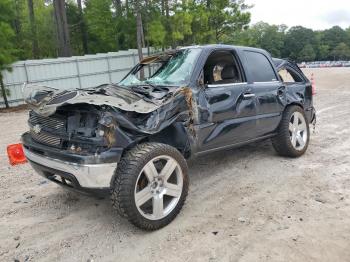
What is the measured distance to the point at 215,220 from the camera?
3875 mm

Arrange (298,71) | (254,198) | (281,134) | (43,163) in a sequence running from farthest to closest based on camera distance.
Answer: (298,71) → (281,134) → (254,198) → (43,163)

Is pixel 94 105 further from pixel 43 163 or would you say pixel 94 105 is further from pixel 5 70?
pixel 5 70

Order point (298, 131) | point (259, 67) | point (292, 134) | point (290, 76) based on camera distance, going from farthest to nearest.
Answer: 1. point (290, 76)
2. point (298, 131)
3. point (292, 134)
4. point (259, 67)

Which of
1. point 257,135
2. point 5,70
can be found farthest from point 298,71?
point 5,70

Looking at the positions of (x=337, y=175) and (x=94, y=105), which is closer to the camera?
(x=94, y=105)

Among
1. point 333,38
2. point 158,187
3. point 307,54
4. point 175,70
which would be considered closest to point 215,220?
point 158,187

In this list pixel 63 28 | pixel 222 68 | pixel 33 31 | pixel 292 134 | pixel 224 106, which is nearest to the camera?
pixel 224 106

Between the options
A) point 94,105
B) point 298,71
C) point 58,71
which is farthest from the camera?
point 58,71

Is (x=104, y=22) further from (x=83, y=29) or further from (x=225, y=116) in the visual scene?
(x=225, y=116)

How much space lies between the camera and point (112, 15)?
88.7ft

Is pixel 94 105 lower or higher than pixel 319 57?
higher

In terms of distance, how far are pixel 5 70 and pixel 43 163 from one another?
1584 cm

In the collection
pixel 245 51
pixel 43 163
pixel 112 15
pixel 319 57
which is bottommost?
pixel 319 57

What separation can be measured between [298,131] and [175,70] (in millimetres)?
2619
